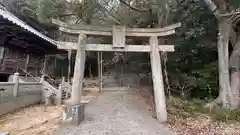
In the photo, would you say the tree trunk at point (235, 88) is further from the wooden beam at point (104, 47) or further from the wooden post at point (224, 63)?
the wooden beam at point (104, 47)

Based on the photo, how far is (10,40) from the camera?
50.5 ft

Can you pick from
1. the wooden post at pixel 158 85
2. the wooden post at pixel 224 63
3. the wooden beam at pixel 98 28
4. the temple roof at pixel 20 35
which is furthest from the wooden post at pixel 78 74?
A: the wooden post at pixel 224 63

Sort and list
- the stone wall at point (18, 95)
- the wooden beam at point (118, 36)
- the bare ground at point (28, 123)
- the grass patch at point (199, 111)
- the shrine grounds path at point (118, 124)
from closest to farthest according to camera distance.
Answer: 1. the shrine grounds path at point (118, 124)
2. the bare ground at point (28, 123)
3. the wooden beam at point (118, 36)
4. the grass patch at point (199, 111)
5. the stone wall at point (18, 95)

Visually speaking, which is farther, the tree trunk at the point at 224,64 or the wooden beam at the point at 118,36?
the tree trunk at the point at 224,64

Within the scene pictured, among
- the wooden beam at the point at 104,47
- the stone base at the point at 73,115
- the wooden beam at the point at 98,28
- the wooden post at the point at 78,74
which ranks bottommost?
the stone base at the point at 73,115

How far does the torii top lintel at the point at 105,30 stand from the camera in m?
8.43

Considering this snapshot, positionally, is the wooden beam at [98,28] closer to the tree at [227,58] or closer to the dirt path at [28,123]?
the tree at [227,58]

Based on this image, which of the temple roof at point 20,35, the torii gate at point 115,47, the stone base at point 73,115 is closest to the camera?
the stone base at point 73,115

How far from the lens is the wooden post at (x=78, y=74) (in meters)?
8.14

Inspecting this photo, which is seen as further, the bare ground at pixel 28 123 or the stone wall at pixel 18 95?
the stone wall at pixel 18 95

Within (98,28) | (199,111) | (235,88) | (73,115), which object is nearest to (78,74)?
(73,115)

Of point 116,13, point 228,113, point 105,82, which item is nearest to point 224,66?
point 228,113

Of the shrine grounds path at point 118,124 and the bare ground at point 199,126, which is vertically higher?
the shrine grounds path at point 118,124

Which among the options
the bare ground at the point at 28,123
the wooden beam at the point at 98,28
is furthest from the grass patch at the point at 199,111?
the bare ground at the point at 28,123
